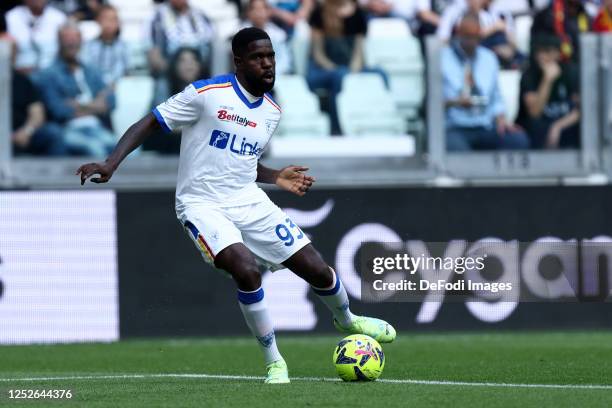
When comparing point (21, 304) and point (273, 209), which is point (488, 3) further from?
point (273, 209)

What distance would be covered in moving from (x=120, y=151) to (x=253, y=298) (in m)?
1.30

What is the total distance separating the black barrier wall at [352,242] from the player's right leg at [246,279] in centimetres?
533

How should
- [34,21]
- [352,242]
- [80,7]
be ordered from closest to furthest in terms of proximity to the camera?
[352,242]
[34,21]
[80,7]

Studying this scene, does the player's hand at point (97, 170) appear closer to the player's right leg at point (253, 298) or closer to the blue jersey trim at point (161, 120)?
the blue jersey trim at point (161, 120)

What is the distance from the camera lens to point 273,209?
9.03 metres

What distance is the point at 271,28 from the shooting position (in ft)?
51.5

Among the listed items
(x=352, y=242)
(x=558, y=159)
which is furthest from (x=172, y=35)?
(x=558, y=159)

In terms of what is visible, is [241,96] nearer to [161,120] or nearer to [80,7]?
[161,120]

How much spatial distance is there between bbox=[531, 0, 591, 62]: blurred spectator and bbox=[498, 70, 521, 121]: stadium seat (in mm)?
656

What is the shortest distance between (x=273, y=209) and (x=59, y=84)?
6.15 metres

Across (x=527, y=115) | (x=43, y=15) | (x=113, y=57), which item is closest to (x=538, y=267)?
(x=527, y=115)

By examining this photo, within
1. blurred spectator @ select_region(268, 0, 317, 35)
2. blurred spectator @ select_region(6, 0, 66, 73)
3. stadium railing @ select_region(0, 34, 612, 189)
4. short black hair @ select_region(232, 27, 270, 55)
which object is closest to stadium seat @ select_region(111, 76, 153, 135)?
stadium railing @ select_region(0, 34, 612, 189)

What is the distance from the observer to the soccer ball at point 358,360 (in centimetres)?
840

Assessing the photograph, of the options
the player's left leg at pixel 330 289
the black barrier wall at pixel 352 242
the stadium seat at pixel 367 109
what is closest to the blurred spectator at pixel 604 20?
the black barrier wall at pixel 352 242
